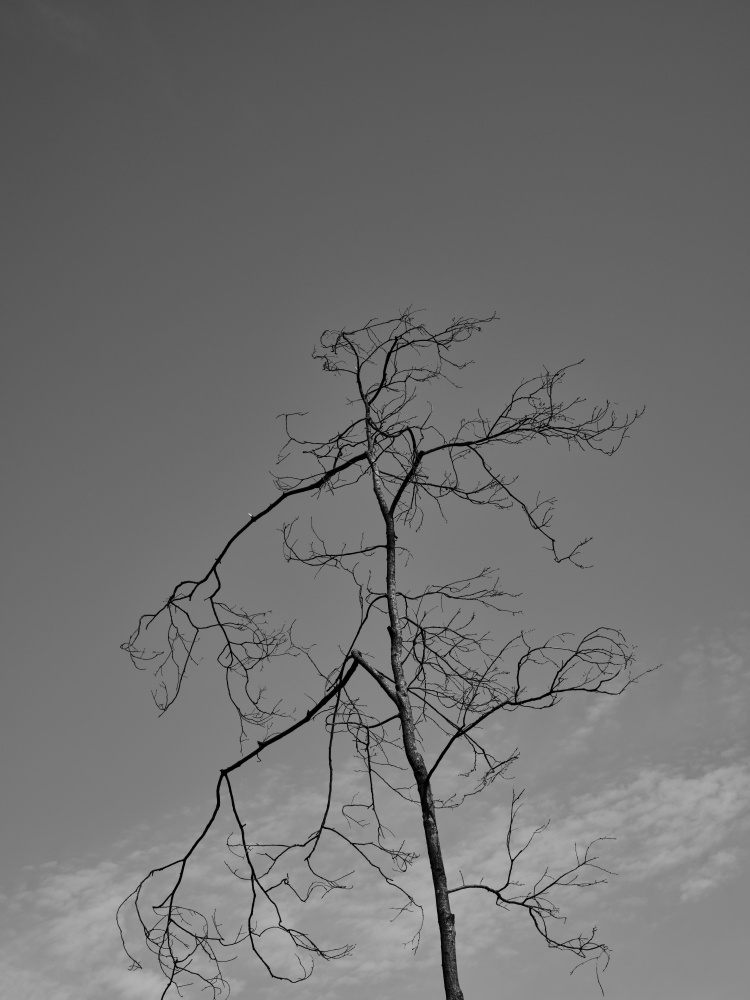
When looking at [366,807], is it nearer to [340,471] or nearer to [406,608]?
[406,608]

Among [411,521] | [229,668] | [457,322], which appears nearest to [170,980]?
[229,668]

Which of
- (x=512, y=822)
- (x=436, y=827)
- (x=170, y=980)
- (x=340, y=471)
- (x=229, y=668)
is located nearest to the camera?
(x=436, y=827)

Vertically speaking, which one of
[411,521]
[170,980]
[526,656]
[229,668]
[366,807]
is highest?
[411,521]

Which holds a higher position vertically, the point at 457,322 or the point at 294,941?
the point at 457,322

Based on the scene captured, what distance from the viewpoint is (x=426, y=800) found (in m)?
2.71

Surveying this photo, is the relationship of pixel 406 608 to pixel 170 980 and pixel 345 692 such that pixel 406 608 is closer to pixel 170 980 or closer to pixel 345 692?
pixel 345 692

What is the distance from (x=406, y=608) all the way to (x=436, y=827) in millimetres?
955

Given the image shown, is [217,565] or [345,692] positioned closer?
[345,692]

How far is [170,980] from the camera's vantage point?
3.31 meters

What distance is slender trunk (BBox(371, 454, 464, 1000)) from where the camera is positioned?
2.52 metres

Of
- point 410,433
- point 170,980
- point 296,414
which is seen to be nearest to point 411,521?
point 410,433

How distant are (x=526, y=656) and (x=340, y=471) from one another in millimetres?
1190

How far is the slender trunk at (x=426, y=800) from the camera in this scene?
2518mm

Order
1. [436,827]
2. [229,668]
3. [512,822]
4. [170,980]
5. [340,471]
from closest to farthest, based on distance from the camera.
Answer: [436,827], [512,822], [170,980], [340,471], [229,668]
